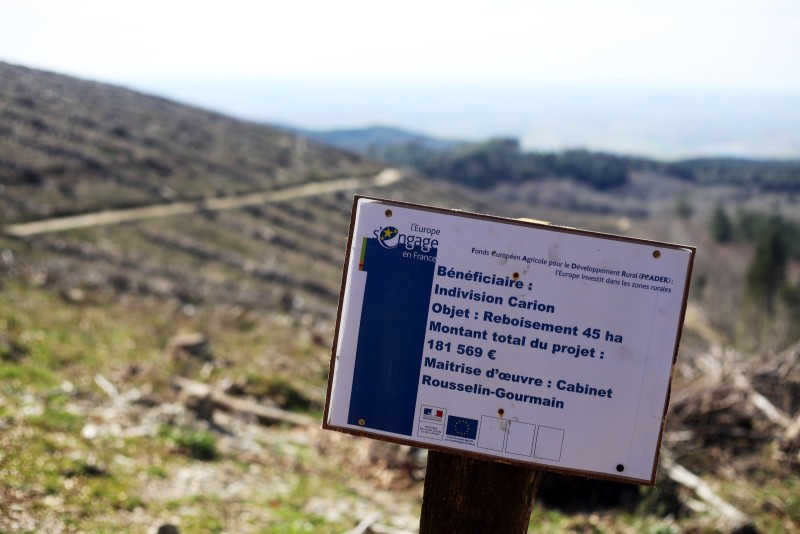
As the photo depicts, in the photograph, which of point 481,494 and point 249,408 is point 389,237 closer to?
point 481,494

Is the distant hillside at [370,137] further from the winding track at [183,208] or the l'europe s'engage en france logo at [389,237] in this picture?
the l'europe s'engage en france logo at [389,237]

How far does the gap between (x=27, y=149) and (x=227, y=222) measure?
955 cm

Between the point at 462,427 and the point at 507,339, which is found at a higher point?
the point at 507,339

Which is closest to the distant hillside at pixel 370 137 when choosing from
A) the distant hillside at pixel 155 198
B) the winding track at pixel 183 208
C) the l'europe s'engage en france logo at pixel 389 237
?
the winding track at pixel 183 208

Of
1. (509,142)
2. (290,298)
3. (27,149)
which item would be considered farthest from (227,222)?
(509,142)

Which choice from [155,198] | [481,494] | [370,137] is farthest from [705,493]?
[370,137]

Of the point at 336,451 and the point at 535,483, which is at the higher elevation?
the point at 535,483

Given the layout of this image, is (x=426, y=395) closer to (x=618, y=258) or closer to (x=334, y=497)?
(x=618, y=258)

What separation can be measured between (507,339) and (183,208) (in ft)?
124

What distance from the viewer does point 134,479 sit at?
7086mm

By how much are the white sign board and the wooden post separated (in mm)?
166

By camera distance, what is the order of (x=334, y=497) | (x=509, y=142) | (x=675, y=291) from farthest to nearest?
(x=509, y=142) → (x=334, y=497) → (x=675, y=291)

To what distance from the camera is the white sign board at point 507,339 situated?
3.73m

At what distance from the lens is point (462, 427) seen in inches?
149
